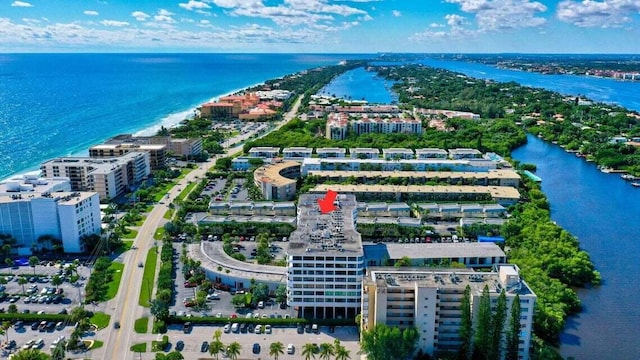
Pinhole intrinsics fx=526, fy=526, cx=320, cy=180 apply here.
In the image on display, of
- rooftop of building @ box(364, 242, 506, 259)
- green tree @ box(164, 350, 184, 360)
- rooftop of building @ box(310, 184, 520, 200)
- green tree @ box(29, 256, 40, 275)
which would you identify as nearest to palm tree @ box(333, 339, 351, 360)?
green tree @ box(164, 350, 184, 360)

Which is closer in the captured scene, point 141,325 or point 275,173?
point 141,325

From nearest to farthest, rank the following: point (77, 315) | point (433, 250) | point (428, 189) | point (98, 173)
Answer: point (77, 315)
point (433, 250)
point (98, 173)
point (428, 189)

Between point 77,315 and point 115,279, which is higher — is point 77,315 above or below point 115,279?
above

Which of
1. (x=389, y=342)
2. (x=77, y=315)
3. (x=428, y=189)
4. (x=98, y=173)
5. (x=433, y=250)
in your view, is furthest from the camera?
(x=428, y=189)

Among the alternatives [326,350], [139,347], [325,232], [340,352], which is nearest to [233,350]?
[326,350]

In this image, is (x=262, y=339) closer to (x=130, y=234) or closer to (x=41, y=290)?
(x=41, y=290)

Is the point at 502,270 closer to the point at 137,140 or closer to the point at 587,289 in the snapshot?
the point at 587,289

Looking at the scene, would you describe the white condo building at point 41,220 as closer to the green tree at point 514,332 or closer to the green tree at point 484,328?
the green tree at point 484,328
